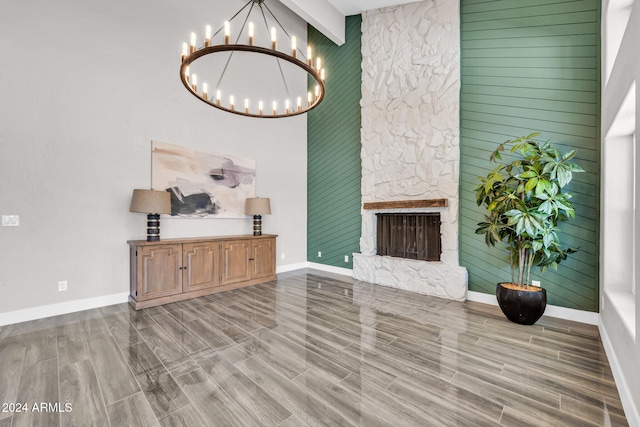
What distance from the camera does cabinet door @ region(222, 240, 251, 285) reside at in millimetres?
4387

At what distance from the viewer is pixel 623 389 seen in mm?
1811

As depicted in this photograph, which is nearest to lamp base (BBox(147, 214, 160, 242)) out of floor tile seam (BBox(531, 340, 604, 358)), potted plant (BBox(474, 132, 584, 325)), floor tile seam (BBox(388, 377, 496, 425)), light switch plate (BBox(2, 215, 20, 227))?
light switch plate (BBox(2, 215, 20, 227))

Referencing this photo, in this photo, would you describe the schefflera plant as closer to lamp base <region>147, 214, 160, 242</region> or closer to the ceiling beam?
the ceiling beam

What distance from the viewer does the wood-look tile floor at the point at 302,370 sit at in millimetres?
1690

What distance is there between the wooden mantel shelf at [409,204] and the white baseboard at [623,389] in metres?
2.19

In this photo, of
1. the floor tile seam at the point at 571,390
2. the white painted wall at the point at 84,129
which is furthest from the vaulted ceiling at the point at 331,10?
the floor tile seam at the point at 571,390

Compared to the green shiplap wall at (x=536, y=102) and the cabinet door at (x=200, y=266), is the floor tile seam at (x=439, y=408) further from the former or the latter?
the cabinet door at (x=200, y=266)

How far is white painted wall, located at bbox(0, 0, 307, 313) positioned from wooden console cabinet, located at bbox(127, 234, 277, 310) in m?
0.52

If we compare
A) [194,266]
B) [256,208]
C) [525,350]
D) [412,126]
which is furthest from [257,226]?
[525,350]

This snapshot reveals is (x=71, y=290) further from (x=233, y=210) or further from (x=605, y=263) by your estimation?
(x=605, y=263)

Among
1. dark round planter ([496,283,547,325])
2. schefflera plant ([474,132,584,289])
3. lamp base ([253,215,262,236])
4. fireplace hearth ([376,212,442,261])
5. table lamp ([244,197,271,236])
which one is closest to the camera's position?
schefflera plant ([474,132,584,289])

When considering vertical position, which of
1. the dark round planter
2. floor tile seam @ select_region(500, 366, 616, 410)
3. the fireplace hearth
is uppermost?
the fireplace hearth

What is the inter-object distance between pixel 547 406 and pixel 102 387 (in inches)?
116

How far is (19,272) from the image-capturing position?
308 centimetres
